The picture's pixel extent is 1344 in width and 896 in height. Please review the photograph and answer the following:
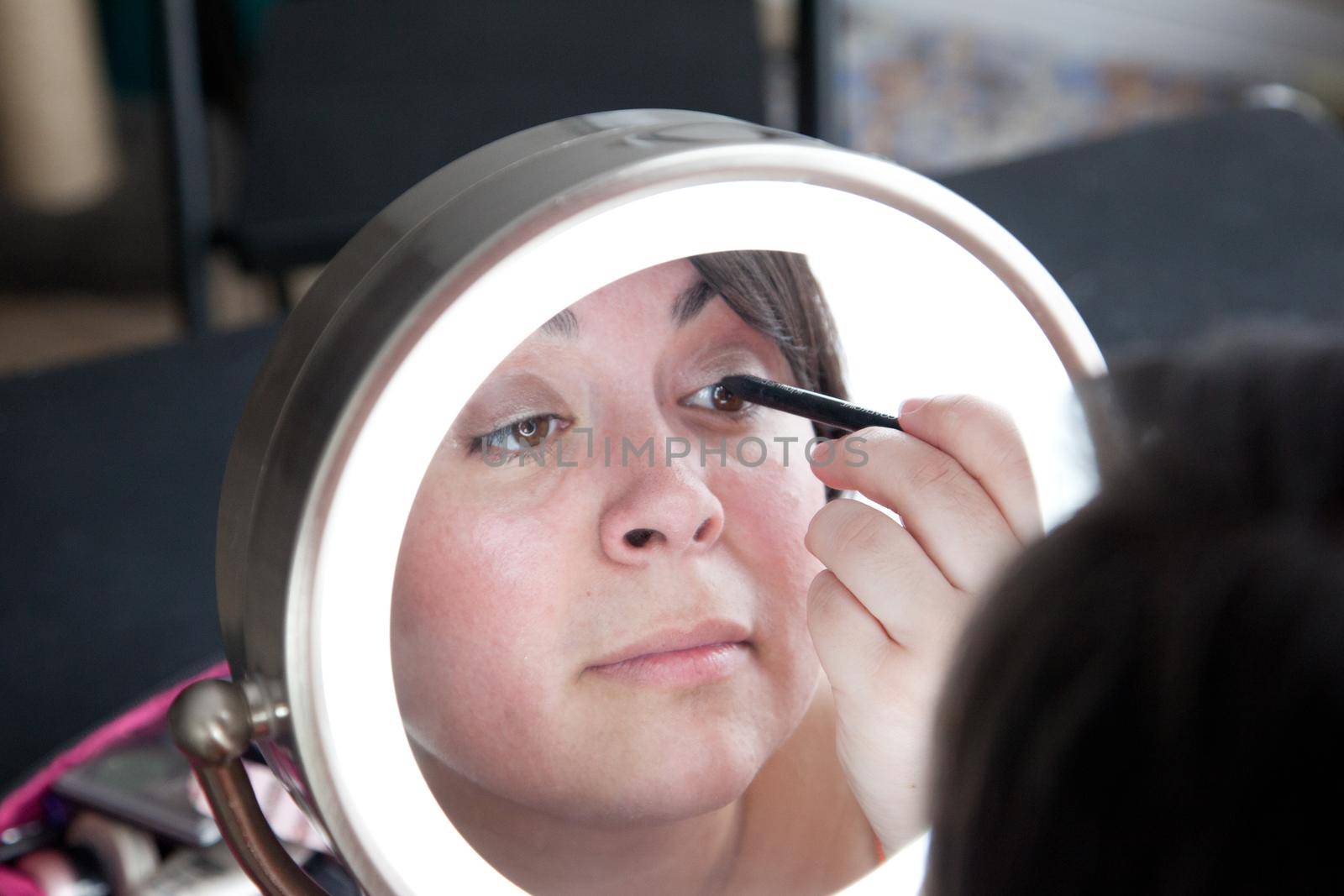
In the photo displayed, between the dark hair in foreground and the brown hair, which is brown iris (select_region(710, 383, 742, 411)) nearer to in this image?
the brown hair

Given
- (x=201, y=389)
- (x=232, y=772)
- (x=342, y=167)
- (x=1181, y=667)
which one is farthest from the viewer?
(x=342, y=167)

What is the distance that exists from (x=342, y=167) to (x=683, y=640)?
0.77 meters

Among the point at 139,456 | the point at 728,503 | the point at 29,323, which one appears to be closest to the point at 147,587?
the point at 139,456

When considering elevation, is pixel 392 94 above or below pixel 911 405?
above

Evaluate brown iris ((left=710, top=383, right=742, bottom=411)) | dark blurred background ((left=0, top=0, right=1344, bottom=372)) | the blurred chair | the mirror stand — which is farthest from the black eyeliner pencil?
the blurred chair

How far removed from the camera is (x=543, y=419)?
32 cm

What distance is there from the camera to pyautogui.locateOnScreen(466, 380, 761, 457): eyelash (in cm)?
31

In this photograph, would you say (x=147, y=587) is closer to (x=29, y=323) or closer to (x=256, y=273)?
(x=256, y=273)

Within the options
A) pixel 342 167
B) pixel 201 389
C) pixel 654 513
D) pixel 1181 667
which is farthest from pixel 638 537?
pixel 342 167

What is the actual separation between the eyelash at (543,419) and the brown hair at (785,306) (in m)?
0.02

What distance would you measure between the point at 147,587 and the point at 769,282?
38 cm

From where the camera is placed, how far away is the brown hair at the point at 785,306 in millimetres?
322

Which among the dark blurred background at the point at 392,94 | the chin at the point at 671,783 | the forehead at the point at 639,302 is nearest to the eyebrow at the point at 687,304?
the forehead at the point at 639,302

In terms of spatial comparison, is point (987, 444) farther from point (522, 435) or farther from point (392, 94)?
point (392, 94)
